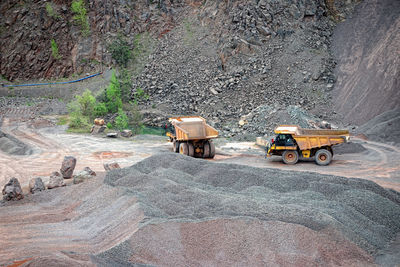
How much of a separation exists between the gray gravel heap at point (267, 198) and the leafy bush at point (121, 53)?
2908cm

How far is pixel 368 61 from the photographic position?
26656 millimetres

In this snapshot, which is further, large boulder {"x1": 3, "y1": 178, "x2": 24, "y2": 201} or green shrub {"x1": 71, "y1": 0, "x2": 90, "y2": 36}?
green shrub {"x1": 71, "y1": 0, "x2": 90, "y2": 36}

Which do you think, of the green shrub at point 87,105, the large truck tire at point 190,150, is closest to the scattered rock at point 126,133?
the green shrub at point 87,105

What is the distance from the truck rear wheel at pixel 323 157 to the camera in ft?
48.3

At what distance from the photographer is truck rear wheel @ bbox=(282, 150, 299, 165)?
49.8 feet

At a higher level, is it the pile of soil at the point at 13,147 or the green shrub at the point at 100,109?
the green shrub at the point at 100,109

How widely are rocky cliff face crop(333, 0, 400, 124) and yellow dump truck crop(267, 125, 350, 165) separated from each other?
9451 millimetres

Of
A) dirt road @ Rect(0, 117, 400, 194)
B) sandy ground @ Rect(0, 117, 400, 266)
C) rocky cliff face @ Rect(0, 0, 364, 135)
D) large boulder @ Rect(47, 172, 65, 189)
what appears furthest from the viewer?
rocky cliff face @ Rect(0, 0, 364, 135)

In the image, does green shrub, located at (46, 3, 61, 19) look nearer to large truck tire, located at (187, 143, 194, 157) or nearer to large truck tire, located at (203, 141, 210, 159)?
large truck tire, located at (187, 143, 194, 157)

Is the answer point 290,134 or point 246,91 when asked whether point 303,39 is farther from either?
point 290,134

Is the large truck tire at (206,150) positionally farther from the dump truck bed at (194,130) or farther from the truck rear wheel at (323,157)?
the truck rear wheel at (323,157)

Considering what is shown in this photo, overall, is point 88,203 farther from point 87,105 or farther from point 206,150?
point 87,105

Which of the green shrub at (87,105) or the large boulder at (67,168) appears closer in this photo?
the large boulder at (67,168)

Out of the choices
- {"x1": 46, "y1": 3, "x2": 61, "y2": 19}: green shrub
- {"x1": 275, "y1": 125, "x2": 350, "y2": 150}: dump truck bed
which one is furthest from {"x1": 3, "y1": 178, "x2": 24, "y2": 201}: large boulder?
{"x1": 46, "y1": 3, "x2": 61, "y2": 19}: green shrub
